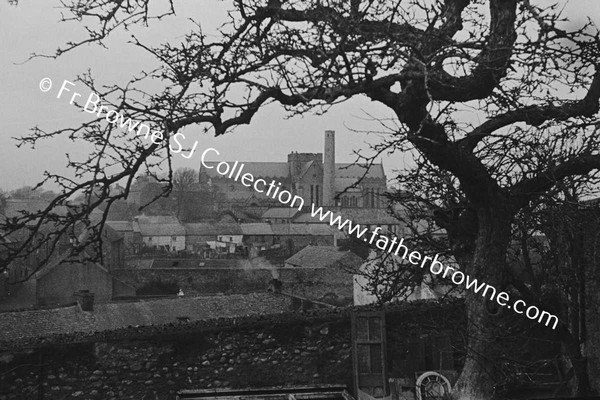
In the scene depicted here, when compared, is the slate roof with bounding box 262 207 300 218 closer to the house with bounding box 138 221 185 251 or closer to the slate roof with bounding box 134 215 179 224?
the slate roof with bounding box 134 215 179 224

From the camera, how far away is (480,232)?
4.34m

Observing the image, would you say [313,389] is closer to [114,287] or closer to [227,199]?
[114,287]

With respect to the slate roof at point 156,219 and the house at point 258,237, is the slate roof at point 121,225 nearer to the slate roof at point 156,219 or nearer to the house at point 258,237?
the slate roof at point 156,219

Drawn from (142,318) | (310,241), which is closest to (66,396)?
(142,318)

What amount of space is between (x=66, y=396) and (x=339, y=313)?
4.02m

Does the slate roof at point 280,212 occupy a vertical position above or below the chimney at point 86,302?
above

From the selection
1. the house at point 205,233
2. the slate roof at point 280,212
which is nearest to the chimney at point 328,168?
the slate roof at point 280,212

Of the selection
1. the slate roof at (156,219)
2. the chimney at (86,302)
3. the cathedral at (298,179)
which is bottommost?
the chimney at (86,302)

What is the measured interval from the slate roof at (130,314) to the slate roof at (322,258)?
9357mm

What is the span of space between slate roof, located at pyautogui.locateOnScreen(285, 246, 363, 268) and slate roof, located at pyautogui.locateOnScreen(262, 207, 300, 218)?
19.5 meters

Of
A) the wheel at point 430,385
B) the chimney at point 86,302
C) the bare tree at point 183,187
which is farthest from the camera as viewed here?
the bare tree at point 183,187

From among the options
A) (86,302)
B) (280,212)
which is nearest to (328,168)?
(280,212)

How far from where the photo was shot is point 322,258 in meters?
36.5

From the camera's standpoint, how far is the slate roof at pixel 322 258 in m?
33.0
